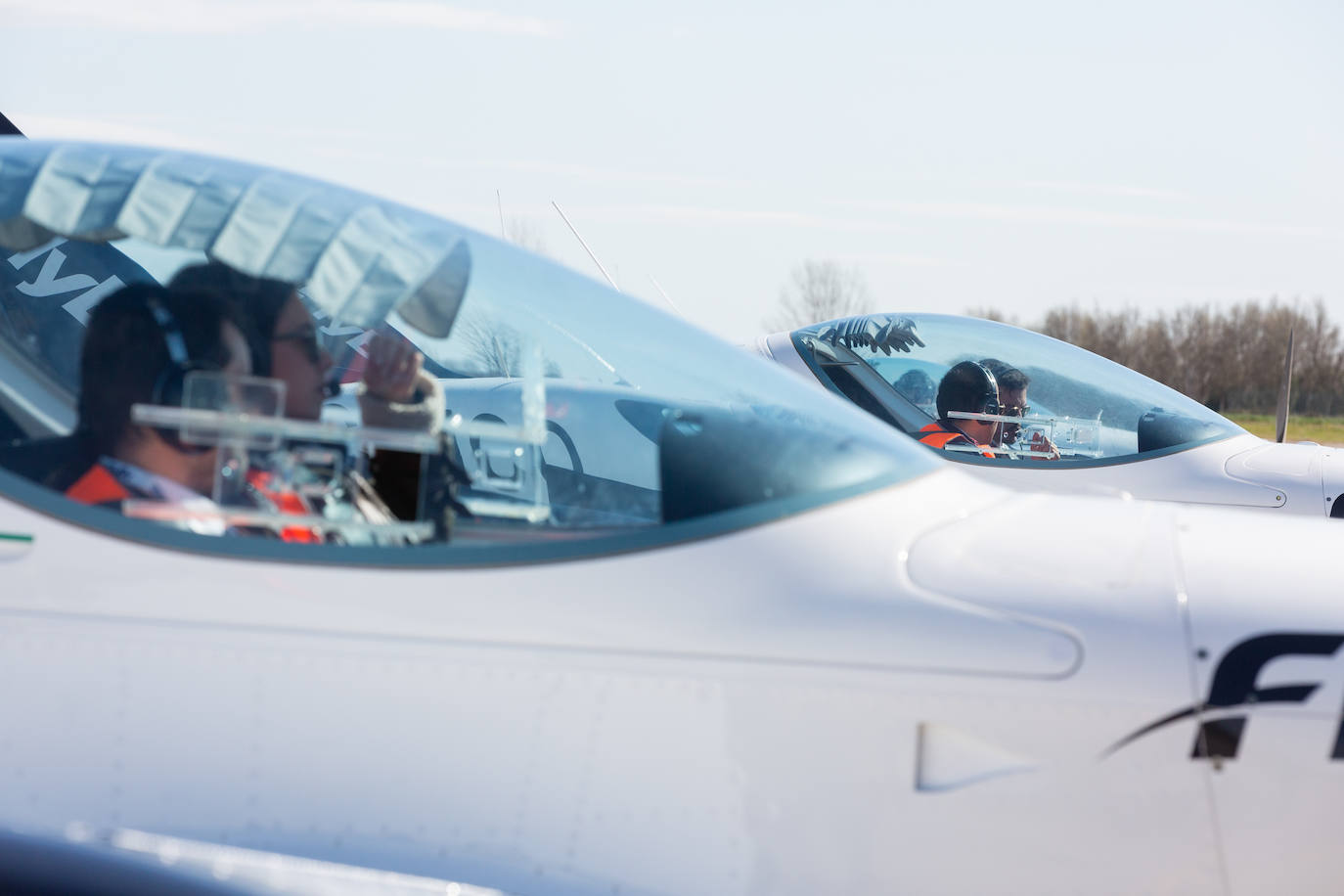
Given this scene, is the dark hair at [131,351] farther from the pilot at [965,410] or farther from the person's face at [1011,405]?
the person's face at [1011,405]

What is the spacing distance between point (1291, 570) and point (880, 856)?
78 cm

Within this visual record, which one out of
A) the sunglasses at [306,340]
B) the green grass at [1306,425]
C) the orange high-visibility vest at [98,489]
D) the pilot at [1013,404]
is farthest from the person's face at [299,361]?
the green grass at [1306,425]

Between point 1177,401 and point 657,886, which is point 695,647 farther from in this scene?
point 1177,401

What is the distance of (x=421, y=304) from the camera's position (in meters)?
2.13

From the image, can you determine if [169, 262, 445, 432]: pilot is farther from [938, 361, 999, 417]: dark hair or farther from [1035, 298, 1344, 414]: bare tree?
[1035, 298, 1344, 414]: bare tree

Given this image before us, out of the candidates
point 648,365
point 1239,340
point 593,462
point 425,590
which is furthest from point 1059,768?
point 1239,340

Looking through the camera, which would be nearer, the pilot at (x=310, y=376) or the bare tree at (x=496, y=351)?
the pilot at (x=310, y=376)

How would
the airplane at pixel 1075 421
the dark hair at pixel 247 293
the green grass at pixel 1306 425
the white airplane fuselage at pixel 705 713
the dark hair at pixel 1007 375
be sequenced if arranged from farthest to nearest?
the green grass at pixel 1306 425, the dark hair at pixel 1007 375, the airplane at pixel 1075 421, the dark hair at pixel 247 293, the white airplane fuselage at pixel 705 713

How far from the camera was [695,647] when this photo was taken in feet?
5.61

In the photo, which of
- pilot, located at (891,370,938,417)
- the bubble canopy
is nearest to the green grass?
pilot, located at (891,370,938,417)

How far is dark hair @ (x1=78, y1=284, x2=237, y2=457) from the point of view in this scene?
76.9 inches

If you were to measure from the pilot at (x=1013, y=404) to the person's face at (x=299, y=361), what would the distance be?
3867mm

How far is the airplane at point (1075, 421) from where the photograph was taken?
16.7ft

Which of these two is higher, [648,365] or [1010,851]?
[648,365]
